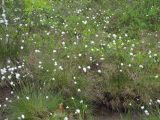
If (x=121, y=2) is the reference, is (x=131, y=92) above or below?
below

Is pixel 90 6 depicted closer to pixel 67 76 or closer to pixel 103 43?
pixel 103 43

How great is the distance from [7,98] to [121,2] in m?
4.62

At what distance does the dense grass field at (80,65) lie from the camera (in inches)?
302

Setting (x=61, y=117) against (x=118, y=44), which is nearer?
(x=61, y=117)

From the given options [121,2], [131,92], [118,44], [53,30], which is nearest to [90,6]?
[121,2]

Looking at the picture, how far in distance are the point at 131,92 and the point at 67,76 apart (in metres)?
1.21

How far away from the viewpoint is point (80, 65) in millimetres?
8539

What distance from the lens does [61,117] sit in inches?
286

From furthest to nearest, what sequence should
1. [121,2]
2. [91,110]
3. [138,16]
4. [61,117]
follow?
[121,2]
[138,16]
[91,110]
[61,117]

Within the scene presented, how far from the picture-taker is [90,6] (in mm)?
11289

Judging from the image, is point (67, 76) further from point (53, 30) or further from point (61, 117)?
point (53, 30)

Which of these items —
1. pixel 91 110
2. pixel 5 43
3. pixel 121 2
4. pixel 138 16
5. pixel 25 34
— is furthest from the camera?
pixel 121 2

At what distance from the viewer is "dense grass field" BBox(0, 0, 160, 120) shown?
7660mm

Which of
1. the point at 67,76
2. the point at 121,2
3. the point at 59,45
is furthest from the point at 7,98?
the point at 121,2
